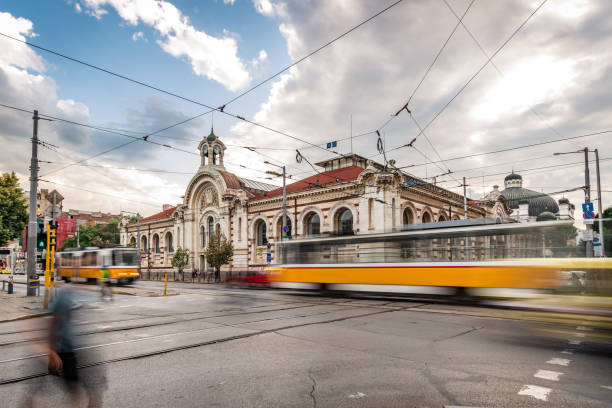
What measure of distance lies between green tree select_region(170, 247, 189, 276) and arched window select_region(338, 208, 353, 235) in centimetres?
2003

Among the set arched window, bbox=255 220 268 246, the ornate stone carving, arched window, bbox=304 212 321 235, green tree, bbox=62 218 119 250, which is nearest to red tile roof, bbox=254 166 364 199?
arched window, bbox=304 212 321 235

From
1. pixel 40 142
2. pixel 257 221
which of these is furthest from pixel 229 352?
pixel 257 221

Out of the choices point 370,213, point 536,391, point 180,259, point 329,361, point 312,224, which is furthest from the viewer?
point 180,259

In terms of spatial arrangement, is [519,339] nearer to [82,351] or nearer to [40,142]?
[82,351]

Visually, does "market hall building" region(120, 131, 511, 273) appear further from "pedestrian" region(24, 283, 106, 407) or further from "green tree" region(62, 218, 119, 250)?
"green tree" region(62, 218, 119, 250)

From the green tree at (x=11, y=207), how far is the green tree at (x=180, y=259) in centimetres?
1440

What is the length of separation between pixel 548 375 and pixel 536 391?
2.74ft

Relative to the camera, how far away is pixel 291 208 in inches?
1403

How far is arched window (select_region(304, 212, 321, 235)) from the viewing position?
34.2m

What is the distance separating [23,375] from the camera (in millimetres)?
5766

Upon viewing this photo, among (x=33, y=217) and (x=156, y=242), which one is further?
(x=156, y=242)

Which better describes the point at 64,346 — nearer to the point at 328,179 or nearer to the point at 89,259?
the point at 89,259

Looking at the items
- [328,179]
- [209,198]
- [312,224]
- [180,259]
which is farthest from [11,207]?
[328,179]

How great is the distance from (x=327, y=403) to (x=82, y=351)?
5.13 m
